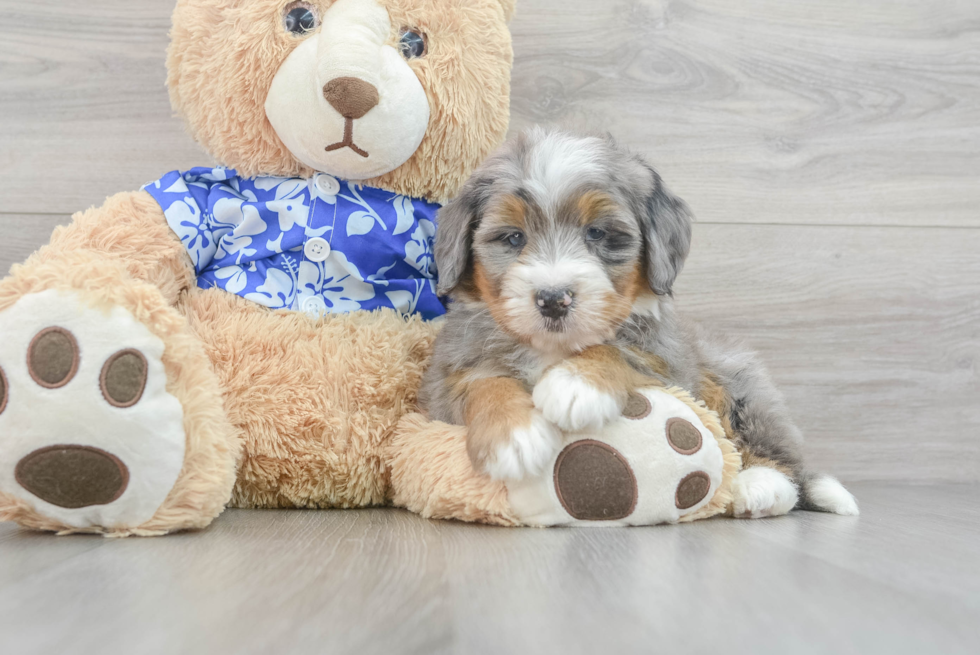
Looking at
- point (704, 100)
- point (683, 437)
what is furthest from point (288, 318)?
point (704, 100)

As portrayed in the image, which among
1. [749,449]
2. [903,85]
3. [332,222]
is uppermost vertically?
[903,85]

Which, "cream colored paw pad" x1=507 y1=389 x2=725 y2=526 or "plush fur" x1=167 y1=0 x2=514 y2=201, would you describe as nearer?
"cream colored paw pad" x1=507 y1=389 x2=725 y2=526

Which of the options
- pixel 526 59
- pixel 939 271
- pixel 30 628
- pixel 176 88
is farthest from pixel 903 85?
pixel 30 628

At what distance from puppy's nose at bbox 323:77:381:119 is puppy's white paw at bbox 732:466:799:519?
4.49ft

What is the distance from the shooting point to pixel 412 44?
2.06 meters

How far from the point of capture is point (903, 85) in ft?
9.53

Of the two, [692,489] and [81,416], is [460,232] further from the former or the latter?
[81,416]

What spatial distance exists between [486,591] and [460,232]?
995 mm

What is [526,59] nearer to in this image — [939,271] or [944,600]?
[939,271]

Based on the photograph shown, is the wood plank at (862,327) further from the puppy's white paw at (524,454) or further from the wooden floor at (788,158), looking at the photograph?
the puppy's white paw at (524,454)

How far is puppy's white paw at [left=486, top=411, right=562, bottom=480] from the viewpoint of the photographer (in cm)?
160

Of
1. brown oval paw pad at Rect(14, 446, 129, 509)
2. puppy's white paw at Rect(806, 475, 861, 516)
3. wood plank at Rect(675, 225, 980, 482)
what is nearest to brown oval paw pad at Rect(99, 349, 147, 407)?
brown oval paw pad at Rect(14, 446, 129, 509)

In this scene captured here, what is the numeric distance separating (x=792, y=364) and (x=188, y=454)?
2233 mm

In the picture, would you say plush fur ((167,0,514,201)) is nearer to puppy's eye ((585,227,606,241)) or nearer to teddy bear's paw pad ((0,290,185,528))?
puppy's eye ((585,227,606,241))
